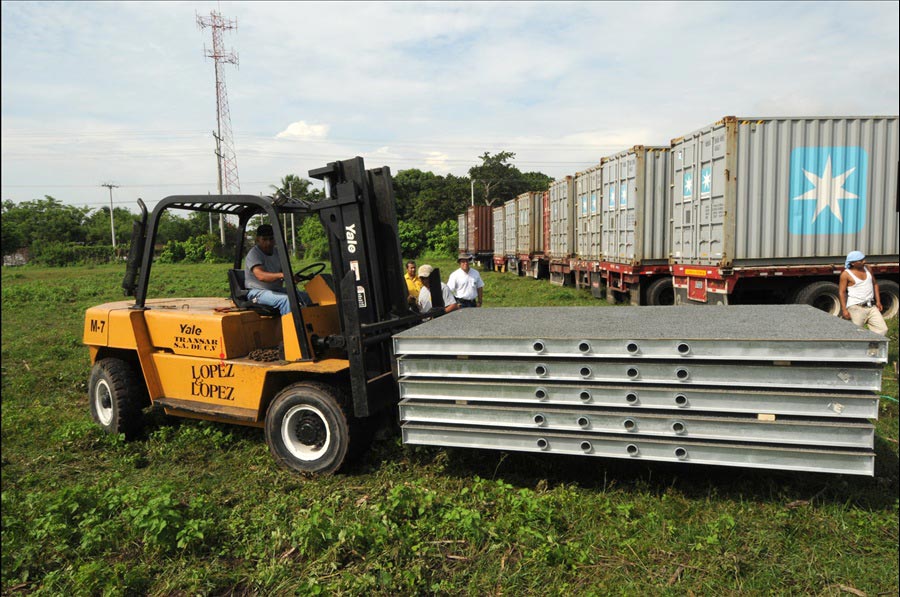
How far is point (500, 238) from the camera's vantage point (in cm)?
3247

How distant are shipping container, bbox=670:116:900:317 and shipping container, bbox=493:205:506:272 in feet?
67.5

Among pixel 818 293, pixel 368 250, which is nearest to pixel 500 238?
pixel 818 293

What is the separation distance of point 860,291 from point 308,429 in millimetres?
6806

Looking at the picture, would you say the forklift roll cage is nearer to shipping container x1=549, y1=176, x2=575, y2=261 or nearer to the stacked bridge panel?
the stacked bridge panel

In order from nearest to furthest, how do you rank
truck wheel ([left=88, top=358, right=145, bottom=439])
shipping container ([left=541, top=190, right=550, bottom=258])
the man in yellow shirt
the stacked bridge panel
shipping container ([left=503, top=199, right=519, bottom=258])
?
the stacked bridge panel, truck wheel ([left=88, top=358, right=145, bottom=439]), the man in yellow shirt, shipping container ([left=541, top=190, right=550, bottom=258]), shipping container ([left=503, top=199, right=519, bottom=258])

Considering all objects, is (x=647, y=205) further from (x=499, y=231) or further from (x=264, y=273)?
(x=499, y=231)

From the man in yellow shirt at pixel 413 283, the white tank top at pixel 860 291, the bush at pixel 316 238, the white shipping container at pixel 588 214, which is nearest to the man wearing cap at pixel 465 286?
the man in yellow shirt at pixel 413 283

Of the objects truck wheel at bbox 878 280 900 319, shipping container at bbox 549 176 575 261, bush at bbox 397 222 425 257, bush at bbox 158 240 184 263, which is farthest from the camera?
bush at bbox 397 222 425 257

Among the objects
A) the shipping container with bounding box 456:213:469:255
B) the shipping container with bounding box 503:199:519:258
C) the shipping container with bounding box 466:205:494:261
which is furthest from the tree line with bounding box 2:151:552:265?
the shipping container with bounding box 503:199:519:258

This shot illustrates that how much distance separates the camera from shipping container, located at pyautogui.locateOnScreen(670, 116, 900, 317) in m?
10.5

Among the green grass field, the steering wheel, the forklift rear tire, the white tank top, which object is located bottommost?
the green grass field

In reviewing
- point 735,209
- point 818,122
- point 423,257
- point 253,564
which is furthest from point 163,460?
point 423,257

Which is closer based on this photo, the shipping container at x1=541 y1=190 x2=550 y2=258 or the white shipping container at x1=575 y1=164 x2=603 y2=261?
the white shipping container at x1=575 y1=164 x2=603 y2=261

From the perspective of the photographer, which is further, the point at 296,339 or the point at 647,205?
the point at 647,205
